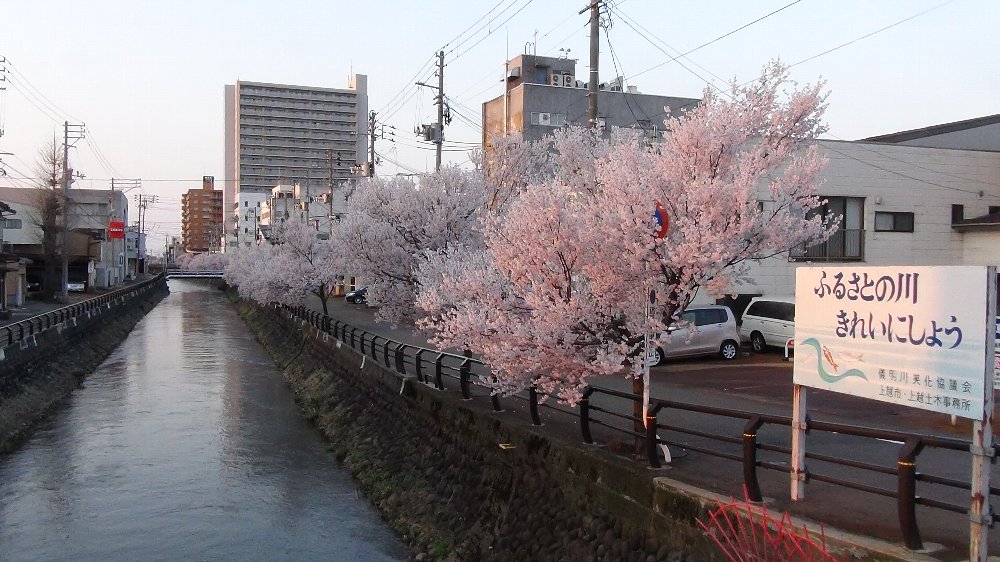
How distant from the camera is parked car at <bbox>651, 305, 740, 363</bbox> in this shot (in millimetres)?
19109

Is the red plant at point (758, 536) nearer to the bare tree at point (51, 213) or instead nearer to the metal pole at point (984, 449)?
the metal pole at point (984, 449)

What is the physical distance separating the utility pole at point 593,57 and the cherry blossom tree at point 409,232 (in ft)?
15.0

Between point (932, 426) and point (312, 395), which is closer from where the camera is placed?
point (932, 426)

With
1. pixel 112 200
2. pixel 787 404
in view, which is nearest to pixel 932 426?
pixel 787 404

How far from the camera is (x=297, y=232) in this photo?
37.1 metres

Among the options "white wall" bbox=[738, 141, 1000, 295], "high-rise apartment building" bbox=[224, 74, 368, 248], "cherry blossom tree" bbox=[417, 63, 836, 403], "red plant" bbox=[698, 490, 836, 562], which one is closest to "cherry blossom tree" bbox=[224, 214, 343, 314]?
"white wall" bbox=[738, 141, 1000, 295]

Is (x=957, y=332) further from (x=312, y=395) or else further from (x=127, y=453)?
(x=312, y=395)

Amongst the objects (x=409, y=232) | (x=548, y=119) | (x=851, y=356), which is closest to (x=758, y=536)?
(x=851, y=356)

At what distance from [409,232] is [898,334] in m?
14.0

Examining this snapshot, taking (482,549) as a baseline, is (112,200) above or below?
above

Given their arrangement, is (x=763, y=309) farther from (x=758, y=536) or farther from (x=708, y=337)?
(x=758, y=536)

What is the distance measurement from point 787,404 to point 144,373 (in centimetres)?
2240

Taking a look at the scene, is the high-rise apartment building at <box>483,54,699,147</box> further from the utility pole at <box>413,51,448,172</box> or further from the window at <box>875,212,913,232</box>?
the window at <box>875,212,913,232</box>

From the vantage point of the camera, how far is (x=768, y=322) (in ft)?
68.1
